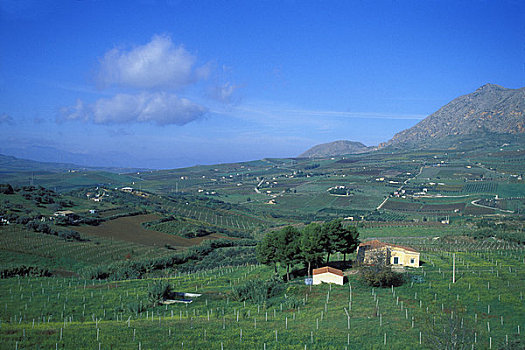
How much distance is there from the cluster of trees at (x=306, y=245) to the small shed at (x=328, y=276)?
149 inches

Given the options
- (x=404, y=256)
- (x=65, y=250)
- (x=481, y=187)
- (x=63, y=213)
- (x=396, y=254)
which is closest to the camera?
(x=404, y=256)

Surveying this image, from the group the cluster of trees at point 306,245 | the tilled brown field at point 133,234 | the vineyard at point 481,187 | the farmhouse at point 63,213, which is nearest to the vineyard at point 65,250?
the tilled brown field at point 133,234

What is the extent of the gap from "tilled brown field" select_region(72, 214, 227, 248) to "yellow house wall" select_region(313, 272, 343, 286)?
35.0m

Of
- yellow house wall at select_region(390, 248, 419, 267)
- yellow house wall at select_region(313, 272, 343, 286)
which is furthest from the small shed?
yellow house wall at select_region(390, 248, 419, 267)

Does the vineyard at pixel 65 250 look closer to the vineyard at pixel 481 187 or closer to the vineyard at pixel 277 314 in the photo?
the vineyard at pixel 277 314

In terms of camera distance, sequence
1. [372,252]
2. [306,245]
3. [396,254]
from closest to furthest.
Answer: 1. [306,245]
2. [372,252]
3. [396,254]

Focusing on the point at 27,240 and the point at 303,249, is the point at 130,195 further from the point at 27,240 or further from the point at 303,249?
the point at 303,249

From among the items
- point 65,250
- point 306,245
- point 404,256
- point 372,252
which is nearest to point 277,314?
point 306,245

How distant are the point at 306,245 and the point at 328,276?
16.6 feet

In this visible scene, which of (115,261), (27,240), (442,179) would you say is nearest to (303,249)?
(115,261)

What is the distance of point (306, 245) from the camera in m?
34.6

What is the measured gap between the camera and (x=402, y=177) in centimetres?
17200

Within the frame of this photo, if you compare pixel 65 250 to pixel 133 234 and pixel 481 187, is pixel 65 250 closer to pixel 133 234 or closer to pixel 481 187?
pixel 133 234

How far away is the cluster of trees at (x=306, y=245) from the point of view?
113ft
